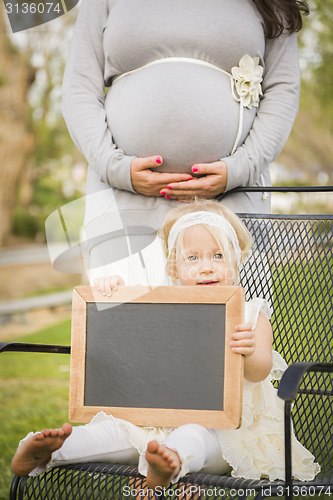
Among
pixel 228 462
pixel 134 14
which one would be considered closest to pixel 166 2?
pixel 134 14

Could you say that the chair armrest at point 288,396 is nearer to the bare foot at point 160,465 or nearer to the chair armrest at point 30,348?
the bare foot at point 160,465

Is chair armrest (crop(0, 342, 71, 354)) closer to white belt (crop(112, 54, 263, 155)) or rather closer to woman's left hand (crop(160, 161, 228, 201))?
woman's left hand (crop(160, 161, 228, 201))

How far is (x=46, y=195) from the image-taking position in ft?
70.4

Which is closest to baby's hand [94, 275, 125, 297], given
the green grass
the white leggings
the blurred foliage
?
the white leggings

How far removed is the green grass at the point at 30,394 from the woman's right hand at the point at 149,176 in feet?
4.49

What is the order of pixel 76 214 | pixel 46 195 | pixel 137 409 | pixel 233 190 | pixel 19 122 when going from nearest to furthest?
1. pixel 137 409
2. pixel 76 214
3. pixel 233 190
4. pixel 19 122
5. pixel 46 195

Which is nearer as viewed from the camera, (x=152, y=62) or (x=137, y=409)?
(x=137, y=409)

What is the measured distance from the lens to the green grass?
3.57m

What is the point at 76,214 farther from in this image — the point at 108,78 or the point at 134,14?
the point at 134,14

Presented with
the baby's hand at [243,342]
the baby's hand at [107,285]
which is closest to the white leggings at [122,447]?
the baby's hand at [243,342]

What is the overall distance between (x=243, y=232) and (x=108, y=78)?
69 cm

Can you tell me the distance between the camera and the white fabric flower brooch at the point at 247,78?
7.21 feet

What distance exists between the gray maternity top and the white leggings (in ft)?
2.32

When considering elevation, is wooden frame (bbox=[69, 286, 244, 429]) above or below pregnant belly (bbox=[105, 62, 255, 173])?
below
